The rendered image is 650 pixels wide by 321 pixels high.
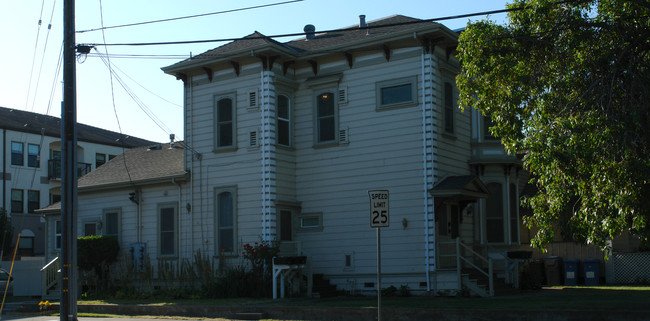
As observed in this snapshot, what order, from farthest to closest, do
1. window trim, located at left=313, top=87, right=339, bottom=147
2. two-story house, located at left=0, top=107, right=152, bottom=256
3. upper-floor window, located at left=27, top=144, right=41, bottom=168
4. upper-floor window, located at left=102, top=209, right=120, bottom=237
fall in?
upper-floor window, located at left=27, top=144, right=41, bottom=168 < two-story house, located at left=0, top=107, right=152, bottom=256 < upper-floor window, located at left=102, top=209, right=120, bottom=237 < window trim, located at left=313, top=87, right=339, bottom=147

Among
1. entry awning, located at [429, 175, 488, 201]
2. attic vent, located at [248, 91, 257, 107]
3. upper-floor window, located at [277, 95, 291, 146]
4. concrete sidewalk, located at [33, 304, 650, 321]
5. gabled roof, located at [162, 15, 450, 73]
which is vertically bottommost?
concrete sidewalk, located at [33, 304, 650, 321]

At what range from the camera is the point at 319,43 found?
25266 millimetres

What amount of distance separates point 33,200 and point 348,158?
111 feet

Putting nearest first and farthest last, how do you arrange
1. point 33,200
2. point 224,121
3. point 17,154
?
point 224,121 < point 17,154 < point 33,200

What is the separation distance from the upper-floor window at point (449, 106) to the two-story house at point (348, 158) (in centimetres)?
Answer: 6

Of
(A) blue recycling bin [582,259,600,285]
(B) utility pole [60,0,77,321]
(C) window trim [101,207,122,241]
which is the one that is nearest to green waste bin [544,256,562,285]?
(A) blue recycling bin [582,259,600,285]

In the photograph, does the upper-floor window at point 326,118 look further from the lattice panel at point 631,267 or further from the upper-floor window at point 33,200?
the upper-floor window at point 33,200

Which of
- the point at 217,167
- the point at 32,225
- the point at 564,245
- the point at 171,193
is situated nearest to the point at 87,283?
the point at 171,193

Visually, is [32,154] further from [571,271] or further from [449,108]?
[571,271]

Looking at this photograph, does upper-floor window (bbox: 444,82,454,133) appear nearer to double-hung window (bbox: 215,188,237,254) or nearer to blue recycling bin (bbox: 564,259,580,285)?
double-hung window (bbox: 215,188,237,254)

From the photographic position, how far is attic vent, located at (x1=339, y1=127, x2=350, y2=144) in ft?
75.9

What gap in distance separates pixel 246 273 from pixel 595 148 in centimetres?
1295

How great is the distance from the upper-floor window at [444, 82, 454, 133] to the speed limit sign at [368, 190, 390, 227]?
374 inches

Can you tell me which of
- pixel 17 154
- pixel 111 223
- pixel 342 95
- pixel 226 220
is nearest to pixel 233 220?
pixel 226 220
